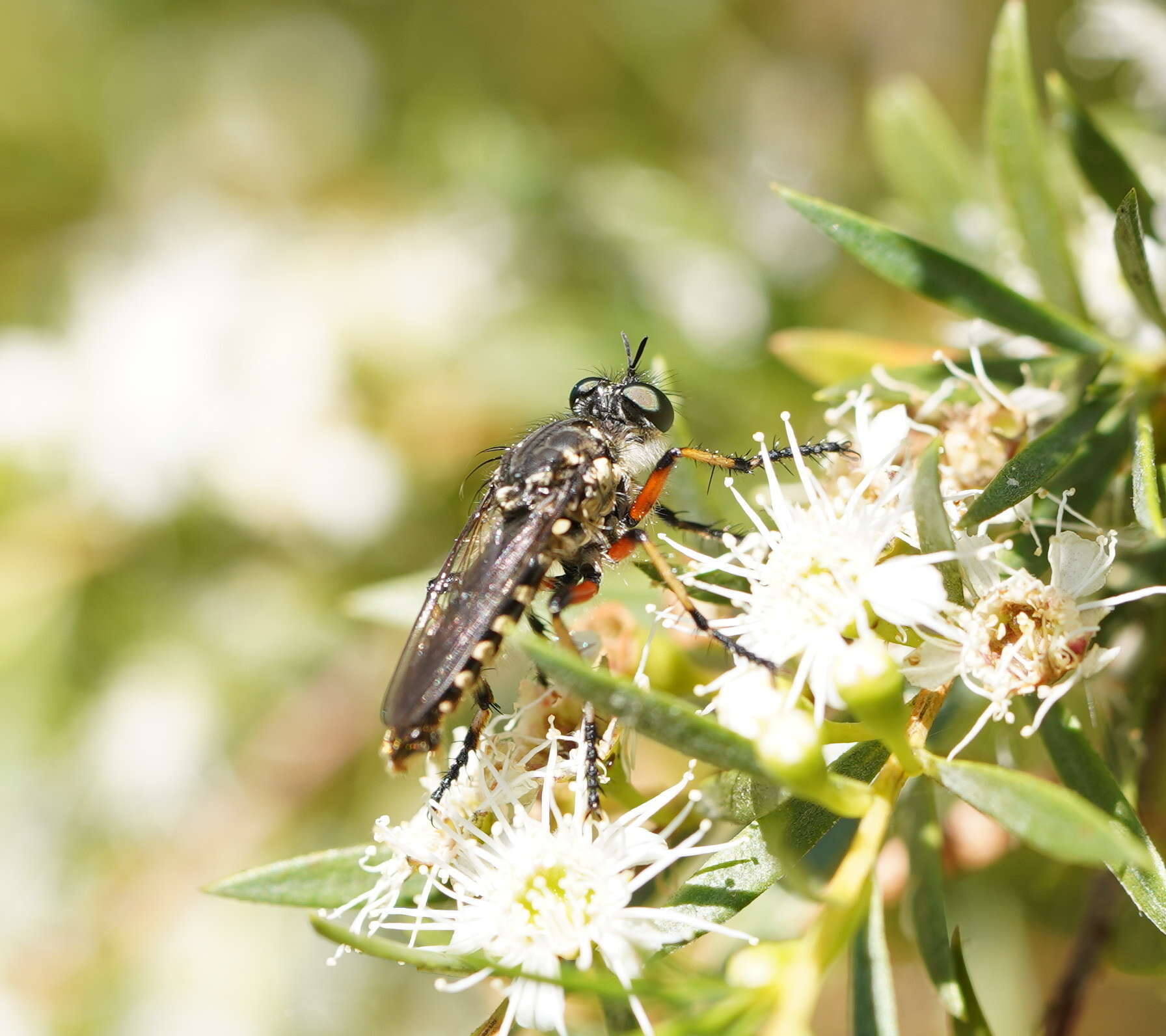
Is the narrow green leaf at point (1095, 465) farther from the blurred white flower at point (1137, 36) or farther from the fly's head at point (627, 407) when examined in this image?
the blurred white flower at point (1137, 36)

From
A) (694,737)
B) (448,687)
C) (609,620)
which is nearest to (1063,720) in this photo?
(694,737)

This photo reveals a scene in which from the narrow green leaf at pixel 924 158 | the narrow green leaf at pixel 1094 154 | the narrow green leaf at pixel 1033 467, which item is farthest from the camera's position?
the narrow green leaf at pixel 924 158

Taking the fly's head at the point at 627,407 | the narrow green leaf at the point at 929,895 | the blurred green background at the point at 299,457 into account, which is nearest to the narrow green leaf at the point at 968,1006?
the narrow green leaf at the point at 929,895

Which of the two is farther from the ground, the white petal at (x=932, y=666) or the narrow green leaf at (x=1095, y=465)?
the narrow green leaf at (x=1095, y=465)

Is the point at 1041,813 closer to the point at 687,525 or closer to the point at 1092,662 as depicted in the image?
the point at 1092,662

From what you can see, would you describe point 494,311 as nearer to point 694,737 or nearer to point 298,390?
point 298,390

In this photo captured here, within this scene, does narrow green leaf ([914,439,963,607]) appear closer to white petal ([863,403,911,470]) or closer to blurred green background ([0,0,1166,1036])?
white petal ([863,403,911,470])

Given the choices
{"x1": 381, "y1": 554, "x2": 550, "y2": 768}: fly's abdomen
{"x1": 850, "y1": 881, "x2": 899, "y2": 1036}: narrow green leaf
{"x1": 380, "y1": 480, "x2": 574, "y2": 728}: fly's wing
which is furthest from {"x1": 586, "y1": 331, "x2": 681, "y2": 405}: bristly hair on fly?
{"x1": 850, "y1": 881, "x2": 899, "y2": 1036}: narrow green leaf
